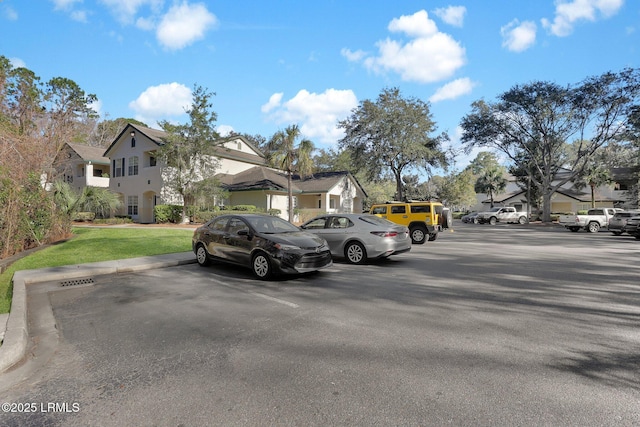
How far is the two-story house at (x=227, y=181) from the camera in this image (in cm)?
2788

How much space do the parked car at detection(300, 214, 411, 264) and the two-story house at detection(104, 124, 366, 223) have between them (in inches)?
698

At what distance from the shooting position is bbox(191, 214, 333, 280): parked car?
7.18m

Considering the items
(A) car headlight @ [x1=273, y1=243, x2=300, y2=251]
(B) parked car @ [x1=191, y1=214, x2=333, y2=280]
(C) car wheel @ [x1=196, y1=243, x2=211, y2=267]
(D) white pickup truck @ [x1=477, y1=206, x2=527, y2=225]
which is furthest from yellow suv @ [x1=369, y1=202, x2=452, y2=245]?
(D) white pickup truck @ [x1=477, y1=206, x2=527, y2=225]

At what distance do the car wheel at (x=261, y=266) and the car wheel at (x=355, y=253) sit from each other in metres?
2.97

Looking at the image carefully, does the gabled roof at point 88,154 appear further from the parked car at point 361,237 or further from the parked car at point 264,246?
the parked car at point 361,237

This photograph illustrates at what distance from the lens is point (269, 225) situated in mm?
8281

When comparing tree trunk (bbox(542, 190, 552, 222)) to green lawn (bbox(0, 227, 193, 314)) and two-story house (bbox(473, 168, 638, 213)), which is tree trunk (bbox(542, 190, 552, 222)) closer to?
two-story house (bbox(473, 168, 638, 213))

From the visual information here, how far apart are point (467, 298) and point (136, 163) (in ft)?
102

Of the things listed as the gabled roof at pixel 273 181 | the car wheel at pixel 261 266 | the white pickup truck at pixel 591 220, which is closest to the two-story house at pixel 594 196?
the white pickup truck at pixel 591 220

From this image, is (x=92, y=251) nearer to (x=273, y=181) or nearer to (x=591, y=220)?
(x=273, y=181)

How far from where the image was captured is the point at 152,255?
10.5m

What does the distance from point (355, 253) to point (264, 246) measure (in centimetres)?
315

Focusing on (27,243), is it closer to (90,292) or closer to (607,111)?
(90,292)

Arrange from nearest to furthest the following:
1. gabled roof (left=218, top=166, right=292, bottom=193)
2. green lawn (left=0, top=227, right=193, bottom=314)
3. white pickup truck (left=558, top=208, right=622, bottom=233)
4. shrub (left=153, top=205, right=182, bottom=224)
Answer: green lawn (left=0, top=227, right=193, bottom=314) < white pickup truck (left=558, top=208, right=622, bottom=233) < shrub (left=153, top=205, right=182, bottom=224) < gabled roof (left=218, top=166, right=292, bottom=193)
